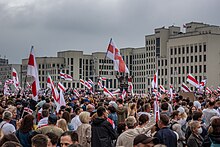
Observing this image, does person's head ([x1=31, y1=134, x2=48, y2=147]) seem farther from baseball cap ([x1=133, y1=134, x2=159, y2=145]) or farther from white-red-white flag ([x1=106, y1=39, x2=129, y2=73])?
white-red-white flag ([x1=106, y1=39, x2=129, y2=73])

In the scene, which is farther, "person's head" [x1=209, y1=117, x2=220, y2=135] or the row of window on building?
the row of window on building

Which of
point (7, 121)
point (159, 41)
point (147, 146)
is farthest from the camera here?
point (159, 41)

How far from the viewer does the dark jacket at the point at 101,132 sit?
30.2 ft

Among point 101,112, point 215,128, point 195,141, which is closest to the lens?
point 215,128

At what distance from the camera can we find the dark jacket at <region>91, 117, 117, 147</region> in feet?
30.2

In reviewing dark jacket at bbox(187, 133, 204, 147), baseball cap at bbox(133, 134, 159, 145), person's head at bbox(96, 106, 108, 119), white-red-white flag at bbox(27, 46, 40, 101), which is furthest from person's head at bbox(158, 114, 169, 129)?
white-red-white flag at bbox(27, 46, 40, 101)

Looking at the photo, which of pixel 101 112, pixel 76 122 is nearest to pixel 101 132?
pixel 101 112

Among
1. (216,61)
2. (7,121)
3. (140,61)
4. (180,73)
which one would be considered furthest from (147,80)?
(7,121)

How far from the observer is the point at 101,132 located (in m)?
9.22

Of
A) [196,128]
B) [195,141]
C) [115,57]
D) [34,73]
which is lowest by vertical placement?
[195,141]

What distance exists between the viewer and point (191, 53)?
102 m

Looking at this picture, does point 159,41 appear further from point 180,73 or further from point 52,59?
point 52,59

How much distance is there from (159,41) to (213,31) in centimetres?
1677

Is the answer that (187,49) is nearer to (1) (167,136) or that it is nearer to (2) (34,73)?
(2) (34,73)
